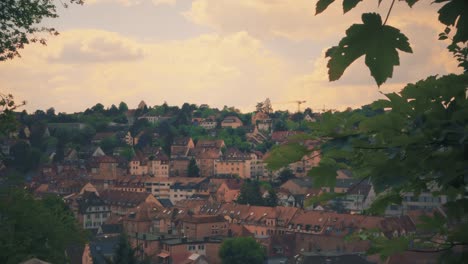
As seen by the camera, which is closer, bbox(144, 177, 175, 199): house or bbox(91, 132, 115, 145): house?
bbox(144, 177, 175, 199): house

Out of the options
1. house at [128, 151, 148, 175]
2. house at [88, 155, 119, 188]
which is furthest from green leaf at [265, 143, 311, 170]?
house at [128, 151, 148, 175]

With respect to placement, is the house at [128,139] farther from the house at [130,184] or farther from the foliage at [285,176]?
the foliage at [285,176]

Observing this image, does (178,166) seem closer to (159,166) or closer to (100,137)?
(159,166)

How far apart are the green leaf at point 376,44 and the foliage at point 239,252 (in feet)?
184

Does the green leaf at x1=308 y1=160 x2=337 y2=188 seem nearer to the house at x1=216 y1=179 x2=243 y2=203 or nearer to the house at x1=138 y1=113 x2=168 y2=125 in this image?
the house at x1=216 y1=179 x2=243 y2=203

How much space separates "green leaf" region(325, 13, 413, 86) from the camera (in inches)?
88.9

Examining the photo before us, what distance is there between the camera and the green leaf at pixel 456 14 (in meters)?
2.31

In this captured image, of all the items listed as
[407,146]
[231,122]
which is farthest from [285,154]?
[231,122]

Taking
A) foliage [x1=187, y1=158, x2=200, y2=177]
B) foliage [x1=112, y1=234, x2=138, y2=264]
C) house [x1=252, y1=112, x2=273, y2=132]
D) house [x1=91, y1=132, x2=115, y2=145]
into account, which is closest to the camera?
foliage [x1=112, y1=234, x2=138, y2=264]

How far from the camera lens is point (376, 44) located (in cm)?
228

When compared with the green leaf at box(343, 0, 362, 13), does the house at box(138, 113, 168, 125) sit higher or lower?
higher

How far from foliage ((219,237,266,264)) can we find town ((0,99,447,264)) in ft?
8.26

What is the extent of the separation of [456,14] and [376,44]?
0.94 ft

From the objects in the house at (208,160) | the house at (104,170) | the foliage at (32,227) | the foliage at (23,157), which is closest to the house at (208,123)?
the house at (208,160)
